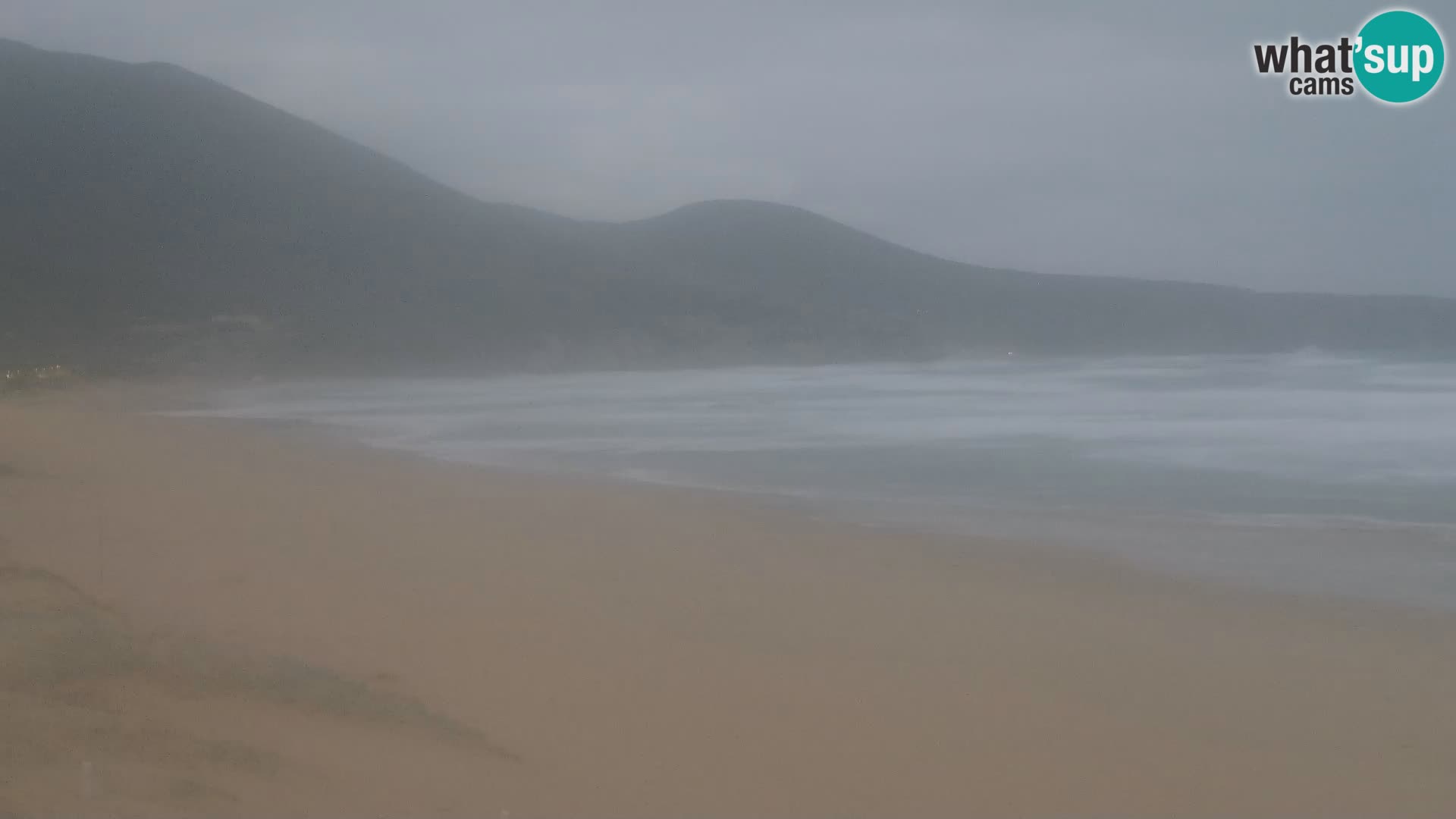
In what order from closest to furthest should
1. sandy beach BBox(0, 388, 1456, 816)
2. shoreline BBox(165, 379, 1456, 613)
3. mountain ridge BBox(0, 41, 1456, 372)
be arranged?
sandy beach BBox(0, 388, 1456, 816)
shoreline BBox(165, 379, 1456, 613)
mountain ridge BBox(0, 41, 1456, 372)

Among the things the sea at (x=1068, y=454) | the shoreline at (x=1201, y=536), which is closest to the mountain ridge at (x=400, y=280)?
the sea at (x=1068, y=454)

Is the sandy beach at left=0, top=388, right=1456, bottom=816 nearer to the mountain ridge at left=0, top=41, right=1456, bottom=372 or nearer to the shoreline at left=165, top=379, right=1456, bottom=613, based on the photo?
the shoreline at left=165, top=379, right=1456, bottom=613

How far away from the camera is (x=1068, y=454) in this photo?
12.5 meters

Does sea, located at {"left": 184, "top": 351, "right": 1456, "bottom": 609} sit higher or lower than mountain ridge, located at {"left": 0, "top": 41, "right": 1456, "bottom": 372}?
lower

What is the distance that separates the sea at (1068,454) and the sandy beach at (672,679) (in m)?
1.04

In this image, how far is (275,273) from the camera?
5806cm

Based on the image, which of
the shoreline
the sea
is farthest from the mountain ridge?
the shoreline

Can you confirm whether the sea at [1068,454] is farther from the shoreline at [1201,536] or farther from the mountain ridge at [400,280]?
the mountain ridge at [400,280]

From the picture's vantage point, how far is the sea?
7320 millimetres

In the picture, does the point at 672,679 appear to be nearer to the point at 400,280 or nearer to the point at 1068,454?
the point at 1068,454

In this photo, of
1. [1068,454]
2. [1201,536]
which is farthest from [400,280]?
[1201,536]

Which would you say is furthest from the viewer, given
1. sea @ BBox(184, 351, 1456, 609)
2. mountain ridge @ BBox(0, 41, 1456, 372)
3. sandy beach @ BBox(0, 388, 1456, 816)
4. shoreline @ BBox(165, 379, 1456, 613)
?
mountain ridge @ BBox(0, 41, 1456, 372)

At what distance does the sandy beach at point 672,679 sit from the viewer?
326cm

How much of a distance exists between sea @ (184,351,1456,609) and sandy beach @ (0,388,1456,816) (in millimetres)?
A: 1044
